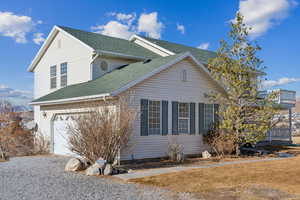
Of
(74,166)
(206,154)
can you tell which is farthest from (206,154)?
(74,166)

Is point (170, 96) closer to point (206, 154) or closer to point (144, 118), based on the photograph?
point (144, 118)

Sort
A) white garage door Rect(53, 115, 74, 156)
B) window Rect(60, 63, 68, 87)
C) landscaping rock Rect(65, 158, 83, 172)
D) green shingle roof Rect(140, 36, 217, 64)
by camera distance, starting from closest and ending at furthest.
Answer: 1. landscaping rock Rect(65, 158, 83, 172)
2. white garage door Rect(53, 115, 74, 156)
3. window Rect(60, 63, 68, 87)
4. green shingle roof Rect(140, 36, 217, 64)

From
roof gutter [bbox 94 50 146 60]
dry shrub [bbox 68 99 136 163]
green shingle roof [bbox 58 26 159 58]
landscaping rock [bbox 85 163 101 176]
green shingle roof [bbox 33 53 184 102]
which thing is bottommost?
landscaping rock [bbox 85 163 101 176]

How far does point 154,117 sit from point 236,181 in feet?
17.0

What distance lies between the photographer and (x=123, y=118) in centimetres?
1120

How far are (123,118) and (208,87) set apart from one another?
5.79 metres

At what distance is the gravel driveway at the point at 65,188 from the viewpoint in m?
7.09

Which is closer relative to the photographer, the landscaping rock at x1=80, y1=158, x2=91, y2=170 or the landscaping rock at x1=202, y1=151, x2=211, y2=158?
the landscaping rock at x1=80, y1=158, x2=91, y2=170

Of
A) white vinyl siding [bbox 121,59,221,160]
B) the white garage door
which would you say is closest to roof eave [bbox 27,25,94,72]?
the white garage door

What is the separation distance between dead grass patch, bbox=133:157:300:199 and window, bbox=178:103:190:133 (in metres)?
3.39

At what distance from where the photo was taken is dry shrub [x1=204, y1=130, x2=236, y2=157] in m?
14.4

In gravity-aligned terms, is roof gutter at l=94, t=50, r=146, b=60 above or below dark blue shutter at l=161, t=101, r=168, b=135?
above

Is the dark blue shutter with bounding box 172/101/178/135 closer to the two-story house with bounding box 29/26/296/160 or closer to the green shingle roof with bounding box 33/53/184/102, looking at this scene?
the two-story house with bounding box 29/26/296/160

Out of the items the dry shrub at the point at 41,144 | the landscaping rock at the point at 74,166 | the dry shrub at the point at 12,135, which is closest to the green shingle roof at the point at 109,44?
the dry shrub at the point at 41,144
